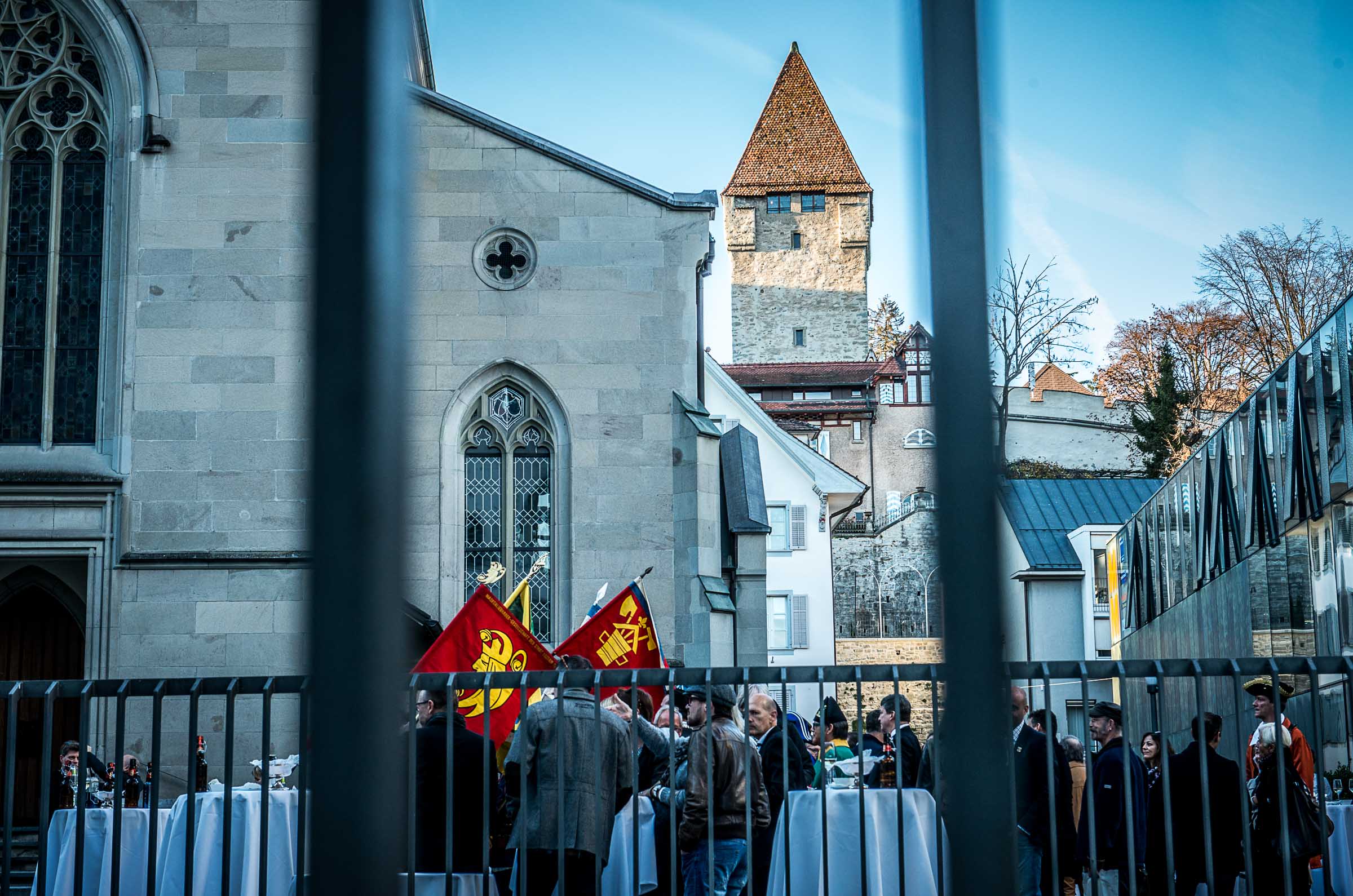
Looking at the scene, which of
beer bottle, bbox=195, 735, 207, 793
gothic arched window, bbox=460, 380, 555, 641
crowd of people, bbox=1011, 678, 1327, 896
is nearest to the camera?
crowd of people, bbox=1011, 678, 1327, 896

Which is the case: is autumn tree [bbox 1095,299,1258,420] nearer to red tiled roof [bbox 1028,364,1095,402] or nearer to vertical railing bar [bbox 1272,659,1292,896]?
red tiled roof [bbox 1028,364,1095,402]

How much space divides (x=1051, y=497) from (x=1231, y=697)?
32.6 meters

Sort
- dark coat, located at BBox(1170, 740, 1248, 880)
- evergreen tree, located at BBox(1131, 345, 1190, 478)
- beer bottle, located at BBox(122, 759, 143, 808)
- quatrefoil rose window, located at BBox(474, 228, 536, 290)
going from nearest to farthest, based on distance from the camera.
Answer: dark coat, located at BBox(1170, 740, 1248, 880) → beer bottle, located at BBox(122, 759, 143, 808) → quatrefoil rose window, located at BBox(474, 228, 536, 290) → evergreen tree, located at BBox(1131, 345, 1190, 478)

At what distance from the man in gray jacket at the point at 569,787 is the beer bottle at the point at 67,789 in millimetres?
4305

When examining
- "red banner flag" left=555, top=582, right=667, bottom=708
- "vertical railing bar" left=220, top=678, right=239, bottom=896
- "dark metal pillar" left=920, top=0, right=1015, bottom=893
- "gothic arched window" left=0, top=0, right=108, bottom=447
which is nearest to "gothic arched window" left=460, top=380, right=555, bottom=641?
"red banner flag" left=555, top=582, right=667, bottom=708

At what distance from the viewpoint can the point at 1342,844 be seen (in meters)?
9.34

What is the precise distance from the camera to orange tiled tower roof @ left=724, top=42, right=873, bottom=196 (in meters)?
83.3

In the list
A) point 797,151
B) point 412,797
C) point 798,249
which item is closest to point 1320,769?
point 412,797

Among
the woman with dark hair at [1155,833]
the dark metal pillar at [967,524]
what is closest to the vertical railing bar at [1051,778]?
the woman with dark hair at [1155,833]

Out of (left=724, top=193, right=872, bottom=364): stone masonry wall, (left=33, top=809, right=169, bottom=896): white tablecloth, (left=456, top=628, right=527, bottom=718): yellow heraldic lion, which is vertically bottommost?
(left=33, top=809, right=169, bottom=896): white tablecloth

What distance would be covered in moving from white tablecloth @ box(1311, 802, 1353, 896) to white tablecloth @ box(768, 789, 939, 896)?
3116 millimetres

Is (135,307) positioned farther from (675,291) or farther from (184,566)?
(675,291)

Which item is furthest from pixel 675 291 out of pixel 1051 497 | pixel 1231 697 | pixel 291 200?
pixel 1051 497

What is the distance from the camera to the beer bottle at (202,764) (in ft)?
44.4
